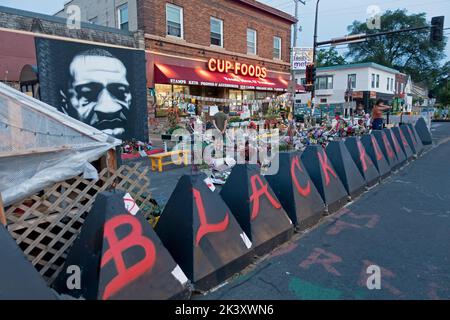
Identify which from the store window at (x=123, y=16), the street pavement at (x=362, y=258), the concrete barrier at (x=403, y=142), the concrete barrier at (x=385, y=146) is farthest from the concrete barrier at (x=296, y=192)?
the store window at (x=123, y=16)

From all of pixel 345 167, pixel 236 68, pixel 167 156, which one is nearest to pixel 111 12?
pixel 236 68

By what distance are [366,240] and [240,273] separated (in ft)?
6.42

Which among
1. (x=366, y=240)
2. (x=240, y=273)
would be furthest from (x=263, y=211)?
(x=366, y=240)

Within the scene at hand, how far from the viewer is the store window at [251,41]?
64.8 feet

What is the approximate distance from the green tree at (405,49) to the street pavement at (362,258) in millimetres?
60322

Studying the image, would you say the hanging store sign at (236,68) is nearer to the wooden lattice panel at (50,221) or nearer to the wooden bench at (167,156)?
the wooden bench at (167,156)

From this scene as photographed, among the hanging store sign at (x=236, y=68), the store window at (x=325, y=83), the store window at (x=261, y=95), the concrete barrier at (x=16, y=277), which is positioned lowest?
the concrete barrier at (x=16, y=277)

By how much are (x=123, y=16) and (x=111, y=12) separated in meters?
1.35

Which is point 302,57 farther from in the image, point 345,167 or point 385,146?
point 345,167

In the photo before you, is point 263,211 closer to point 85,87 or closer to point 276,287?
point 276,287

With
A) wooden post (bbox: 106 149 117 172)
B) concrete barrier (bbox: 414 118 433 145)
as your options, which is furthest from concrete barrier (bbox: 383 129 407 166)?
wooden post (bbox: 106 149 117 172)

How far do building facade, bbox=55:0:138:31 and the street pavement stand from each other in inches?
558

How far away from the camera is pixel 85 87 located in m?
10.2

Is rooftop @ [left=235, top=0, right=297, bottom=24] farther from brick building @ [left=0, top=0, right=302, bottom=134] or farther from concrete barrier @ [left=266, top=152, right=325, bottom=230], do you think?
concrete barrier @ [left=266, top=152, right=325, bottom=230]
